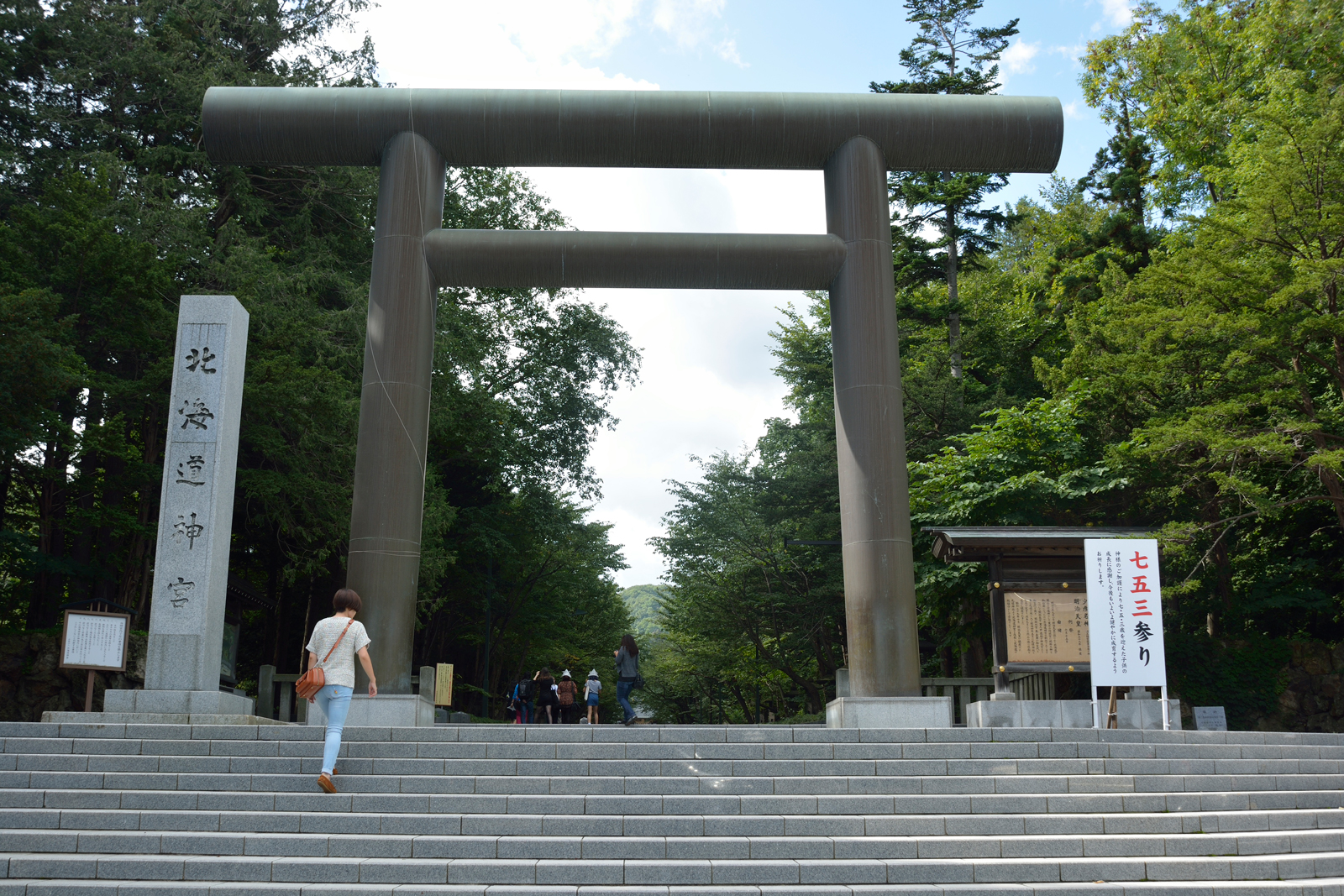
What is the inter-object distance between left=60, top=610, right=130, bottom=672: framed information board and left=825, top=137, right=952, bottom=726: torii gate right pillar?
826 centimetres

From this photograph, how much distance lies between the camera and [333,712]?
735 cm

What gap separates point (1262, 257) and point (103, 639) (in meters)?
16.8

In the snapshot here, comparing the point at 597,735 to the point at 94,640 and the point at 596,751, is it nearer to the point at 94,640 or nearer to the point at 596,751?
the point at 596,751

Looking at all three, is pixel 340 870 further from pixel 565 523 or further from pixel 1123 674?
pixel 565 523

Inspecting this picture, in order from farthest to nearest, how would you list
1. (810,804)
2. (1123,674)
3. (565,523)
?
(565,523)
(1123,674)
(810,804)

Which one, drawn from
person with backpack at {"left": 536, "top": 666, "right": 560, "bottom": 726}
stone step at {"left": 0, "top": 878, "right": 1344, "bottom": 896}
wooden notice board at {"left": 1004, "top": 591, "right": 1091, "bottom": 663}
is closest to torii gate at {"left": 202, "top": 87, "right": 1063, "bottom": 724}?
wooden notice board at {"left": 1004, "top": 591, "right": 1091, "bottom": 663}

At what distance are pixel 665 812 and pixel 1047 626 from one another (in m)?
6.79

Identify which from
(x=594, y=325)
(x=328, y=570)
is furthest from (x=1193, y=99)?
(x=328, y=570)

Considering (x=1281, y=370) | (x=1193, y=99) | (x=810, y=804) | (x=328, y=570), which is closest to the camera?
(x=810, y=804)

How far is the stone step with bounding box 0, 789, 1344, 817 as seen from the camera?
7172 mm

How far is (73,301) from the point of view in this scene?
15867 millimetres

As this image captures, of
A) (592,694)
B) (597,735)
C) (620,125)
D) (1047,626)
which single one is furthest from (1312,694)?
(620,125)

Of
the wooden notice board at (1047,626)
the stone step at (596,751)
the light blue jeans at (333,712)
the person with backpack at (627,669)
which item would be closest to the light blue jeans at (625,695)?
the person with backpack at (627,669)

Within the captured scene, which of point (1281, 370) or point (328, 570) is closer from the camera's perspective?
point (1281, 370)
